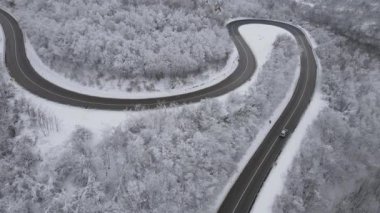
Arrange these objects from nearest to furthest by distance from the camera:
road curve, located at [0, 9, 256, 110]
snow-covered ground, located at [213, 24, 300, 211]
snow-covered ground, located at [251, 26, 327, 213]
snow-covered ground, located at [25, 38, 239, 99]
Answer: snow-covered ground, located at [251, 26, 327, 213], snow-covered ground, located at [213, 24, 300, 211], road curve, located at [0, 9, 256, 110], snow-covered ground, located at [25, 38, 239, 99]

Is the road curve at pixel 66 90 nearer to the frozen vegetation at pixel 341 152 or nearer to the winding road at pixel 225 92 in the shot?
the winding road at pixel 225 92

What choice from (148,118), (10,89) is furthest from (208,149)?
(10,89)

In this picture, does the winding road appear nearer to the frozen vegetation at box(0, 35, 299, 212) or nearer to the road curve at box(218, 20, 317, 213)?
the road curve at box(218, 20, 317, 213)

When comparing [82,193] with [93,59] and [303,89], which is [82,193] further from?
[303,89]

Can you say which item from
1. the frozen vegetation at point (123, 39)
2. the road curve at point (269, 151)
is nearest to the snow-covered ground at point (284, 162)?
the road curve at point (269, 151)

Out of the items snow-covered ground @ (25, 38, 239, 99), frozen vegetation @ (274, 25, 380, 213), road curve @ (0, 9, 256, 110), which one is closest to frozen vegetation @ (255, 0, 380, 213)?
frozen vegetation @ (274, 25, 380, 213)
